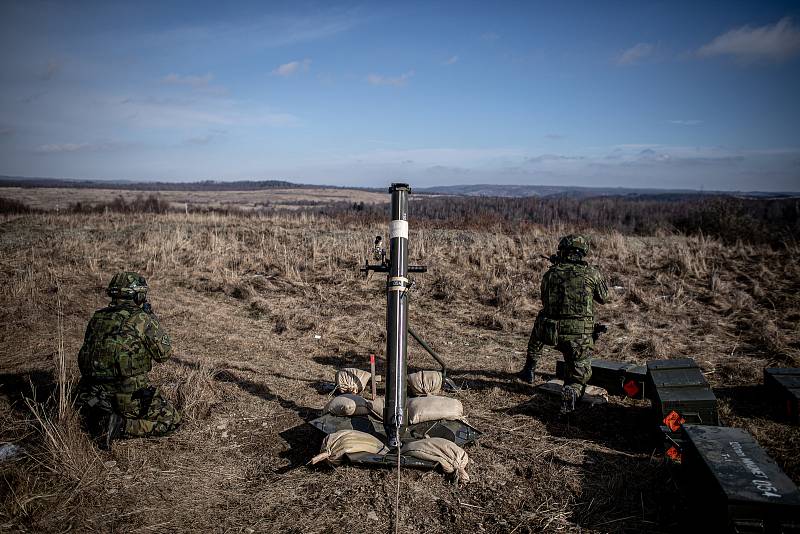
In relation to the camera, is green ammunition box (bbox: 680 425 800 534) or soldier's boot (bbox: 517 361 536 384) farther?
soldier's boot (bbox: 517 361 536 384)

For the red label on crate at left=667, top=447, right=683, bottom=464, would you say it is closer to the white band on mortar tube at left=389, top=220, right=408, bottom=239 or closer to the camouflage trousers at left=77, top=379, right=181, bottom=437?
the white band on mortar tube at left=389, top=220, right=408, bottom=239

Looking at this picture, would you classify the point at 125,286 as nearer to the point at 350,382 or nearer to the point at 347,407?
the point at 347,407

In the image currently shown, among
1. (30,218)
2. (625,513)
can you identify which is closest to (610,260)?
(625,513)

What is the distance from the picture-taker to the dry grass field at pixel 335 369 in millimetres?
3715

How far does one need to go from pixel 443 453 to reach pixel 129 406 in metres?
2.93

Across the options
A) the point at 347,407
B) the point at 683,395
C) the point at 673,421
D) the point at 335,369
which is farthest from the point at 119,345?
the point at 683,395

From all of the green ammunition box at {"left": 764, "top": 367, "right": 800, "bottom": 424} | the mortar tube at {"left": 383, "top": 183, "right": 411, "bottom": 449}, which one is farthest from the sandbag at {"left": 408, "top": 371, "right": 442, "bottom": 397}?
the green ammunition box at {"left": 764, "top": 367, "right": 800, "bottom": 424}

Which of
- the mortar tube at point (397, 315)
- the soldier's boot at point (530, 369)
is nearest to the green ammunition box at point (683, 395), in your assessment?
the soldier's boot at point (530, 369)

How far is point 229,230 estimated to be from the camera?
18031mm

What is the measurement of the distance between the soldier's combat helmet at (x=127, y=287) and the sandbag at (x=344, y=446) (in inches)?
88.2

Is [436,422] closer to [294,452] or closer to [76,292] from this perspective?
[294,452]

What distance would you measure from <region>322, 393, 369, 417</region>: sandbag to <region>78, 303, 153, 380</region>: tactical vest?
72.4 inches

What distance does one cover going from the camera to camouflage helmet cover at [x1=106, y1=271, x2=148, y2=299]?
4668 millimetres

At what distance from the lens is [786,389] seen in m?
5.22
